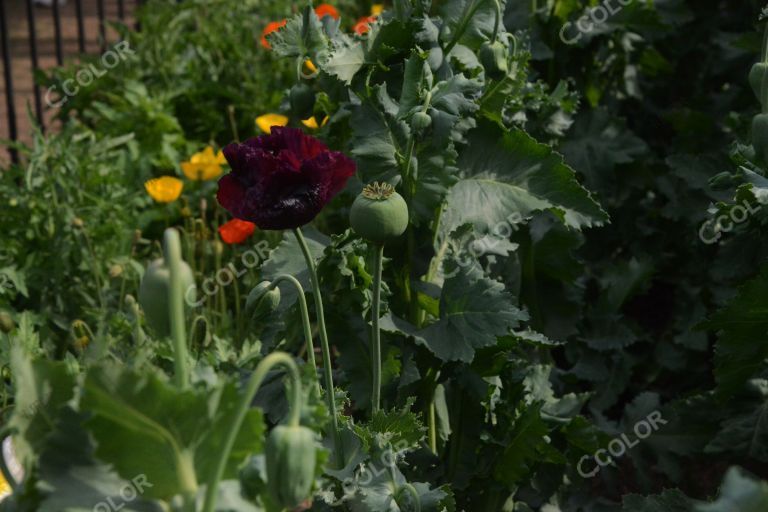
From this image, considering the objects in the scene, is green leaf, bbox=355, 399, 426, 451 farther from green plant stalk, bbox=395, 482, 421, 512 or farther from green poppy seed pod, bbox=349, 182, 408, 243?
green poppy seed pod, bbox=349, 182, 408, 243

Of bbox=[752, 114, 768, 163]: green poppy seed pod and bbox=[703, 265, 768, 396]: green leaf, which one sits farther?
bbox=[703, 265, 768, 396]: green leaf

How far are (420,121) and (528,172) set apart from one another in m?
0.37

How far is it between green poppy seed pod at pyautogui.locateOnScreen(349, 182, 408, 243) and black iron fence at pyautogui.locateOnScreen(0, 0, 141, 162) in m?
2.73

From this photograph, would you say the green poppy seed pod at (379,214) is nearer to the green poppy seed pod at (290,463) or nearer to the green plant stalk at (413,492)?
the green plant stalk at (413,492)

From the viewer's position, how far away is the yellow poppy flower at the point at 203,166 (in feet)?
10.7

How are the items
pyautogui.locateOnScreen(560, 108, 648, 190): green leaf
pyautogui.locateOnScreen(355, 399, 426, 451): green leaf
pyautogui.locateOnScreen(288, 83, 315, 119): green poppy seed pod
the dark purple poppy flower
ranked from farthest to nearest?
1. pyautogui.locateOnScreen(560, 108, 648, 190): green leaf
2. pyautogui.locateOnScreen(288, 83, 315, 119): green poppy seed pod
3. pyautogui.locateOnScreen(355, 399, 426, 451): green leaf
4. the dark purple poppy flower

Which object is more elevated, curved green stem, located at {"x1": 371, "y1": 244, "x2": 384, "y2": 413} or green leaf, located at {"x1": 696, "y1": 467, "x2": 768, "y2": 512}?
green leaf, located at {"x1": 696, "y1": 467, "x2": 768, "y2": 512}

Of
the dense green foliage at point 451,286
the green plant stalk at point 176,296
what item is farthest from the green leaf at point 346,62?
the green plant stalk at point 176,296

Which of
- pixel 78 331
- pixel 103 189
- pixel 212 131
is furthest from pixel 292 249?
pixel 212 131

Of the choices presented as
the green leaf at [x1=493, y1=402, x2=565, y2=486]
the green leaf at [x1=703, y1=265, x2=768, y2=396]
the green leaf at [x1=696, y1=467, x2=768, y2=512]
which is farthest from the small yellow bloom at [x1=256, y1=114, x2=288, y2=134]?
the green leaf at [x1=696, y1=467, x2=768, y2=512]

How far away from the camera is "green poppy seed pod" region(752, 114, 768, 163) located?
1.96 meters

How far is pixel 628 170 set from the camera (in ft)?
10.9

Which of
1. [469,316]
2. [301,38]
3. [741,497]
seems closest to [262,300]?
[469,316]

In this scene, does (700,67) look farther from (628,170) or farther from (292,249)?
(292,249)
